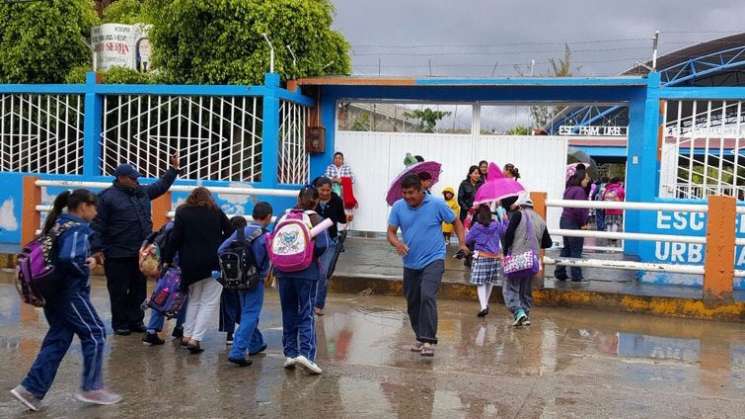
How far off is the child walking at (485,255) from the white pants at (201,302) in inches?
118

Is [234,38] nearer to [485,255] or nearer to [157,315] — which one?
[485,255]

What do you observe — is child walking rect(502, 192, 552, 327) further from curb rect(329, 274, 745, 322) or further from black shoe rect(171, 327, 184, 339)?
black shoe rect(171, 327, 184, 339)

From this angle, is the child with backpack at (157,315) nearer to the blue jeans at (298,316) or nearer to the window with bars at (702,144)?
the blue jeans at (298,316)

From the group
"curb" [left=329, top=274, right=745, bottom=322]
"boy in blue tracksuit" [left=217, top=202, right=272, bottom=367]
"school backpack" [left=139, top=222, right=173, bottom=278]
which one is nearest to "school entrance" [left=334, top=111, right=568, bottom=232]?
"curb" [left=329, top=274, right=745, bottom=322]

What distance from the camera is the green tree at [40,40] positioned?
45.4 feet

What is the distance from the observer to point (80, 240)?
5.31 meters

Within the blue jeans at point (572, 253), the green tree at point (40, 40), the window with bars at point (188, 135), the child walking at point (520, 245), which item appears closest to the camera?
the child walking at point (520, 245)

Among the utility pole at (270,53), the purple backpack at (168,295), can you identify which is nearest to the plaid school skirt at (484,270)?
the purple backpack at (168,295)

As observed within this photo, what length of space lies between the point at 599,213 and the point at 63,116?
957 centimetres

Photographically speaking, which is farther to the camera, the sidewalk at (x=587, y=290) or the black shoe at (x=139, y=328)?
the sidewalk at (x=587, y=290)

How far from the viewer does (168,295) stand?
22.9 ft

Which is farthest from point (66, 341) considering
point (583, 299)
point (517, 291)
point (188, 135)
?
point (188, 135)

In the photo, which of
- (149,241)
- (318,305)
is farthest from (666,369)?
(149,241)

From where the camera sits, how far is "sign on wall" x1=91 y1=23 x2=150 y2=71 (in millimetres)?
14148
